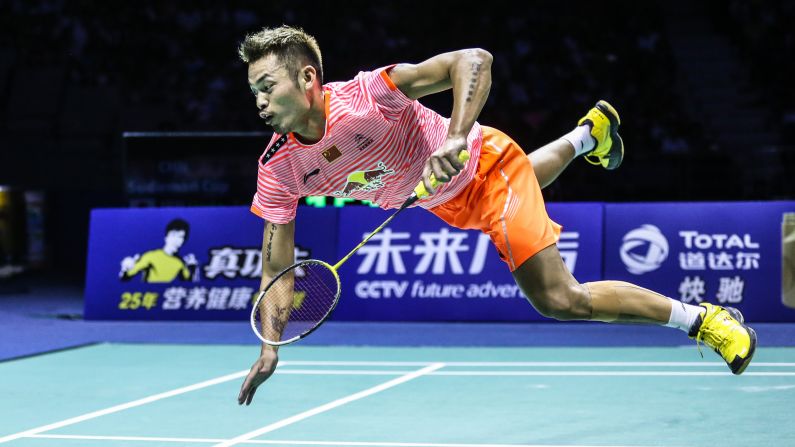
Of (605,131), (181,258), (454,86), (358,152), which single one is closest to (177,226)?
(181,258)

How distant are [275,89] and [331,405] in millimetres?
2569

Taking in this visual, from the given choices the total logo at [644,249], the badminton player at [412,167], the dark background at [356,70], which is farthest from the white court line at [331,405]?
the dark background at [356,70]

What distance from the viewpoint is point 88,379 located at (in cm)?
728

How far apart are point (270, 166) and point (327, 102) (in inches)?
14.2

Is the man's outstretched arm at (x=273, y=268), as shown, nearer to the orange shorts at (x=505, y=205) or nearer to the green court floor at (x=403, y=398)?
the orange shorts at (x=505, y=205)

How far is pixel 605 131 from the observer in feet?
19.4

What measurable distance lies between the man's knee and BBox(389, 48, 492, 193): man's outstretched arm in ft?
3.20

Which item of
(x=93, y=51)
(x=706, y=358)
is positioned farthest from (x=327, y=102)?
(x=93, y=51)

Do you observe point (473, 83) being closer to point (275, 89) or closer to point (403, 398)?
point (275, 89)

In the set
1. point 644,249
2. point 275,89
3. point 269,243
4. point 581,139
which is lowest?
point 644,249

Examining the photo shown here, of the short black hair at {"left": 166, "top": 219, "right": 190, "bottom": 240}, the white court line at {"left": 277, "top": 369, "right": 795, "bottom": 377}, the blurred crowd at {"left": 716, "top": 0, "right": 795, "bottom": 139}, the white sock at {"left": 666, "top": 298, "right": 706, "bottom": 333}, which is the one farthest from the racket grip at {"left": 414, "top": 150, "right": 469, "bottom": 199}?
the blurred crowd at {"left": 716, "top": 0, "right": 795, "bottom": 139}

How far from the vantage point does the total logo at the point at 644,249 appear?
9.52 m

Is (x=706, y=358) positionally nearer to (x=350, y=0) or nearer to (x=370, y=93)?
(x=370, y=93)

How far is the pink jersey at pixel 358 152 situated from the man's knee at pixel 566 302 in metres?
0.59
